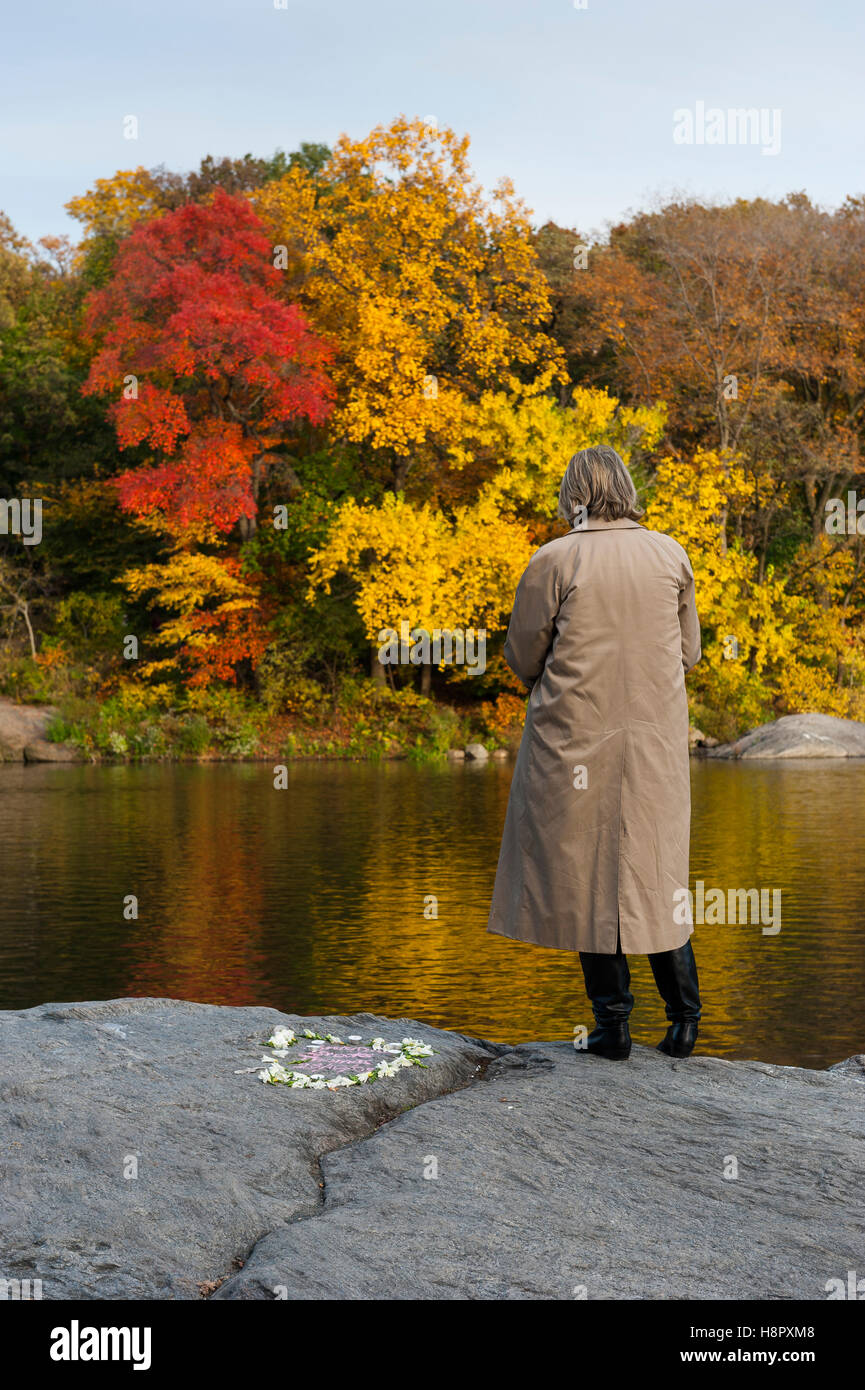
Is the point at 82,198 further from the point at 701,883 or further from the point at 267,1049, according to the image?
the point at 267,1049

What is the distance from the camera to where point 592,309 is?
30.9 m

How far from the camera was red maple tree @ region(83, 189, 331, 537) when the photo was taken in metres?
23.4

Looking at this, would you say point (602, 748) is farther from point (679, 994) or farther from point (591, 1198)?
point (591, 1198)

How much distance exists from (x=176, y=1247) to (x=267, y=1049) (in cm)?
141

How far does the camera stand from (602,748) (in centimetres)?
459

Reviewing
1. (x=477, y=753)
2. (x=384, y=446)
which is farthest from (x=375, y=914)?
(x=384, y=446)

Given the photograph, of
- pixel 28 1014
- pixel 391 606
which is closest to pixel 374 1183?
pixel 28 1014

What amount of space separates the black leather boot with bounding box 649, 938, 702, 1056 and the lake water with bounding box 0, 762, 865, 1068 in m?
1.54

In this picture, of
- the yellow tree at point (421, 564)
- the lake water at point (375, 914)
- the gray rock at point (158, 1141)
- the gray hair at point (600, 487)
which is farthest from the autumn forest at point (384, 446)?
the gray rock at point (158, 1141)

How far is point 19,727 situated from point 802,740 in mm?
13728

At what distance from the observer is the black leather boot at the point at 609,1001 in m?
4.64

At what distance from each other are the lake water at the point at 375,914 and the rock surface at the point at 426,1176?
6.69 ft

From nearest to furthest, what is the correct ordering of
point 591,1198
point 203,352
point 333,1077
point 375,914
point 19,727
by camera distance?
point 591,1198, point 333,1077, point 375,914, point 203,352, point 19,727

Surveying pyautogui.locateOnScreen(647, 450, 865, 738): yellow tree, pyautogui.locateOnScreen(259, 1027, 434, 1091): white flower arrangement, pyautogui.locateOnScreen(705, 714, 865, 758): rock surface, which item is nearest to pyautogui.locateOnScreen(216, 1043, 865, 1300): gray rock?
pyautogui.locateOnScreen(259, 1027, 434, 1091): white flower arrangement
